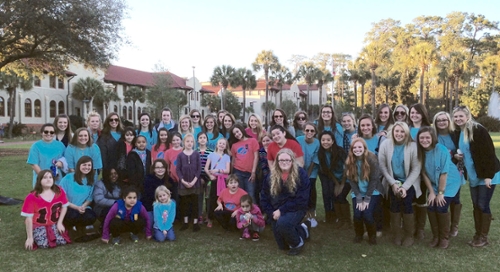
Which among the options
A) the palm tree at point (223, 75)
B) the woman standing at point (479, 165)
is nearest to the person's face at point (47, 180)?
the woman standing at point (479, 165)

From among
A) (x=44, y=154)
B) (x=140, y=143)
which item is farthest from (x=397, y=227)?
(x=44, y=154)

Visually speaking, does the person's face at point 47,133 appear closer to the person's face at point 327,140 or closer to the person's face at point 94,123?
the person's face at point 94,123

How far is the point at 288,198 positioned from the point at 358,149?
3.61 feet

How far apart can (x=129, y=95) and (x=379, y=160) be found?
4544cm

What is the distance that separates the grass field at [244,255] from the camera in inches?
162

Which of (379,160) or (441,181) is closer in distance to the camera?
(441,181)

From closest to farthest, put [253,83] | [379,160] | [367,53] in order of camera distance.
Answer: [379,160], [367,53], [253,83]

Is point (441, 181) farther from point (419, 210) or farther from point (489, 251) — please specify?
point (489, 251)

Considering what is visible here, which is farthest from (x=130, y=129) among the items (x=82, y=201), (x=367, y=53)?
(x=367, y=53)

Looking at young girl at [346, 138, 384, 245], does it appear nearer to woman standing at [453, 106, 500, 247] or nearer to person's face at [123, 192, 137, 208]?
woman standing at [453, 106, 500, 247]

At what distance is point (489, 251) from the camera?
14.8 feet

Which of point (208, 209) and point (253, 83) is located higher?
point (253, 83)

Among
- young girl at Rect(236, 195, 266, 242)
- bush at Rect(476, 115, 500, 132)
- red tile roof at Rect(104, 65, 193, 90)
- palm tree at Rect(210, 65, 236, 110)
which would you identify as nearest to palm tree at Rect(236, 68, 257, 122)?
palm tree at Rect(210, 65, 236, 110)

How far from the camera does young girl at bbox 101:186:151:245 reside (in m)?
4.96
